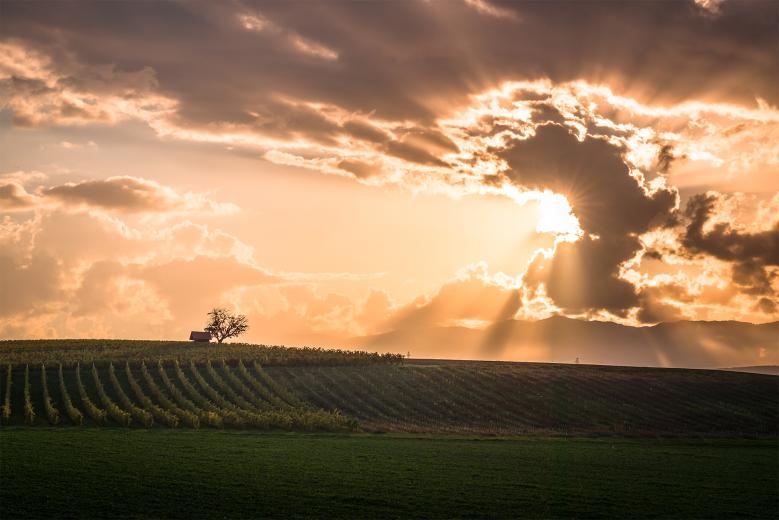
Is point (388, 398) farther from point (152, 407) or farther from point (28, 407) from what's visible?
point (28, 407)

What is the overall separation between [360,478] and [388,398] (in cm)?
4378

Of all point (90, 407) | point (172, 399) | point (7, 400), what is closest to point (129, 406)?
point (90, 407)

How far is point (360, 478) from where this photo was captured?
36.2 metres

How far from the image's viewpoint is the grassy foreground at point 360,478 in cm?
2927

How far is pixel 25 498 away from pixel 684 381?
83.4 metres

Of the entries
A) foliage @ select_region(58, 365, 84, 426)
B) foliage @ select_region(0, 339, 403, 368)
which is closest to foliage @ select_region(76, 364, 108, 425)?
foliage @ select_region(58, 365, 84, 426)

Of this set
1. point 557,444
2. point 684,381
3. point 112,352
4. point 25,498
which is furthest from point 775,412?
point 112,352

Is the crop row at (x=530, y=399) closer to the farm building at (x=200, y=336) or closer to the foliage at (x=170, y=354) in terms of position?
the foliage at (x=170, y=354)

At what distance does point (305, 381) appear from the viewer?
88125mm

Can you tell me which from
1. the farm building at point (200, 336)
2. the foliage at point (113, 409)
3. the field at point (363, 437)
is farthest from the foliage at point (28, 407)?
the farm building at point (200, 336)

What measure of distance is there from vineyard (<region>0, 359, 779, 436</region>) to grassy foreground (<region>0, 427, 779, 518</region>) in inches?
406

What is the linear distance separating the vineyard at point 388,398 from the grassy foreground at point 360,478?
1030 centimetres

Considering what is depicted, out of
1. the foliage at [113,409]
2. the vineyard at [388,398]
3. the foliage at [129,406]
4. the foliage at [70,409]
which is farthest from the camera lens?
the vineyard at [388,398]

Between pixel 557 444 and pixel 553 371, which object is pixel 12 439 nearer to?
pixel 557 444
